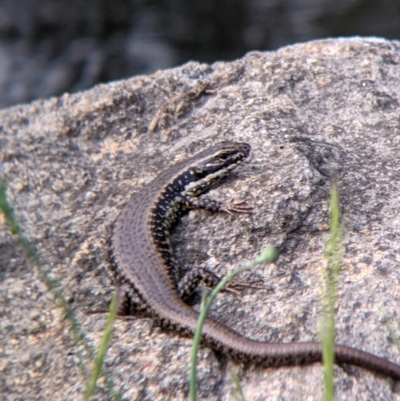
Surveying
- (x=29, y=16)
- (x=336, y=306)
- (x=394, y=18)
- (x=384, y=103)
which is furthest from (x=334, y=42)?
(x=29, y=16)

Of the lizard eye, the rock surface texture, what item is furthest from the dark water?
the lizard eye

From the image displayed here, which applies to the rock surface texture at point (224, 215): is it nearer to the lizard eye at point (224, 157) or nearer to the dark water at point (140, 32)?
the lizard eye at point (224, 157)

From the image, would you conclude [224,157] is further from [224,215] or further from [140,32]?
[140,32]

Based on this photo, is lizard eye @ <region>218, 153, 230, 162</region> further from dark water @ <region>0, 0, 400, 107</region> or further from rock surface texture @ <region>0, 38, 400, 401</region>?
dark water @ <region>0, 0, 400, 107</region>

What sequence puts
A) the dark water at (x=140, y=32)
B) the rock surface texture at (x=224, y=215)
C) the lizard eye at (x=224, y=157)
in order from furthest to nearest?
the dark water at (x=140, y=32) < the lizard eye at (x=224, y=157) < the rock surface texture at (x=224, y=215)

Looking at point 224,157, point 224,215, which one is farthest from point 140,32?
point 224,215

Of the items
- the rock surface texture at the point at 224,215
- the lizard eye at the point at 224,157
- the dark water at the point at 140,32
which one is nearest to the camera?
the rock surface texture at the point at 224,215

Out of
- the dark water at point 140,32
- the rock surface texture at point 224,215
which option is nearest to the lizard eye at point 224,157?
the rock surface texture at point 224,215
